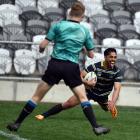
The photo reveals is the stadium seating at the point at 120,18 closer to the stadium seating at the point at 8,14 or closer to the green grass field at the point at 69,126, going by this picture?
the stadium seating at the point at 8,14

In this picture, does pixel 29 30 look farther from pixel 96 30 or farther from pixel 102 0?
pixel 102 0

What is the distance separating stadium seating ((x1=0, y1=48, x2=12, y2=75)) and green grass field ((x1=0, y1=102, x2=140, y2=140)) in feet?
3.44

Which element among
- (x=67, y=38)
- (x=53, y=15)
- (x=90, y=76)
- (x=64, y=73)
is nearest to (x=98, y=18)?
(x=53, y=15)

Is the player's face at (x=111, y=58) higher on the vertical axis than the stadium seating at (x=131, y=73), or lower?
higher

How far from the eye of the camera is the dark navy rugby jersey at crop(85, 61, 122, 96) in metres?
11.0

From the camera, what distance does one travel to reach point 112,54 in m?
10.6

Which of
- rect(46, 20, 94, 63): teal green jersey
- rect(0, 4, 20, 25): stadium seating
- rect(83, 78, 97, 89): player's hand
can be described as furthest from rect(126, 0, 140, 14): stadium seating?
rect(46, 20, 94, 63): teal green jersey

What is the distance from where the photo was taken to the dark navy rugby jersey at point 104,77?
434 inches

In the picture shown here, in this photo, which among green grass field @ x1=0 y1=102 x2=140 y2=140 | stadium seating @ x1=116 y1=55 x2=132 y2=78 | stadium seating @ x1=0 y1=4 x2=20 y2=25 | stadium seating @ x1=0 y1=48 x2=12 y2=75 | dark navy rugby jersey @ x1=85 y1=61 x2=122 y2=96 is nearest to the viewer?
green grass field @ x1=0 y1=102 x2=140 y2=140

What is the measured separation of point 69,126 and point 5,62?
475cm

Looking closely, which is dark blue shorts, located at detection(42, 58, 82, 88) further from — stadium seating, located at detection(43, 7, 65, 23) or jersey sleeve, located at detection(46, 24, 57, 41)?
stadium seating, located at detection(43, 7, 65, 23)

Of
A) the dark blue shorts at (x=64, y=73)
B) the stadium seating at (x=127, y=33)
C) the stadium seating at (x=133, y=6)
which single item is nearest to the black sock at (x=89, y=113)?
the dark blue shorts at (x=64, y=73)

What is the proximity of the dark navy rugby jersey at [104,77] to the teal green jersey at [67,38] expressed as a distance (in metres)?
2.12

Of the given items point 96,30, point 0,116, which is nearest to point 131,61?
point 96,30
